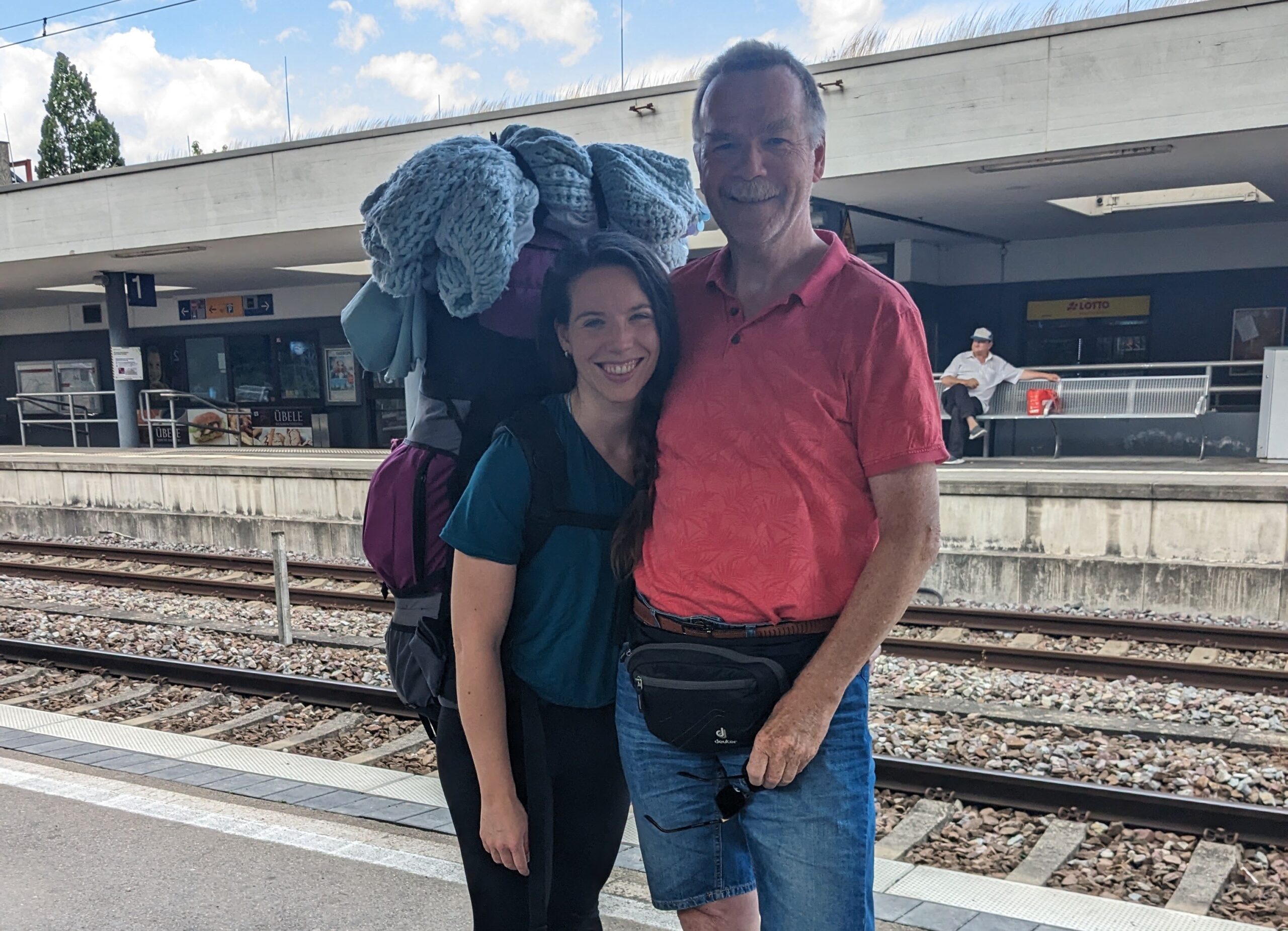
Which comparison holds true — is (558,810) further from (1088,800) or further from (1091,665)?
(1091,665)

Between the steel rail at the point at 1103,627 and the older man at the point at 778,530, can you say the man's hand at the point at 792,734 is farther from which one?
the steel rail at the point at 1103,627

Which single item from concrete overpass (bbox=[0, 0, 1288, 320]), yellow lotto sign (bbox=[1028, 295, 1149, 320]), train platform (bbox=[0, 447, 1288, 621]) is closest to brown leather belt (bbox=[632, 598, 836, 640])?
train platform (bbox=[0, 447, 1288, 621])

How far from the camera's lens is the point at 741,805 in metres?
1.81

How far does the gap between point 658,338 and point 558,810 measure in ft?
3.26

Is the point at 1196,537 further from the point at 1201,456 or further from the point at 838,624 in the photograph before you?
the point at 838,624

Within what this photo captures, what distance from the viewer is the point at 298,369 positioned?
75.5ft

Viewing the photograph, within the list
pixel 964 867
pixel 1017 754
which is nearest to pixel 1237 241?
pixel 1017 754

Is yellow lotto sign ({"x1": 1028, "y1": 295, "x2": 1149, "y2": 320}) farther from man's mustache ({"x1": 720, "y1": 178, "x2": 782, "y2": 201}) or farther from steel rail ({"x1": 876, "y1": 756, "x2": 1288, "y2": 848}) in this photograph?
man's mustache ({"x1": 720, "y1": 178, "x2": 782, "y2": 201})

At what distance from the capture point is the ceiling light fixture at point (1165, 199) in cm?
1284

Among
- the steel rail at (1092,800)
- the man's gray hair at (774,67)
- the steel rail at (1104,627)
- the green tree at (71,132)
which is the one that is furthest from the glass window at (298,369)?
the green tree at (71,132)

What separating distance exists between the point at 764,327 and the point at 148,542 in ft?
45.0

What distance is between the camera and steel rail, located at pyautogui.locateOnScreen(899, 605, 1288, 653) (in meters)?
6.83

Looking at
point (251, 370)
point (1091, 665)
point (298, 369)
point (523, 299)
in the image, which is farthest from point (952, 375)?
point (251, 370)

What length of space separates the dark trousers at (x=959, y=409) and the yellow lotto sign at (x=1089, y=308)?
15.8 feet
